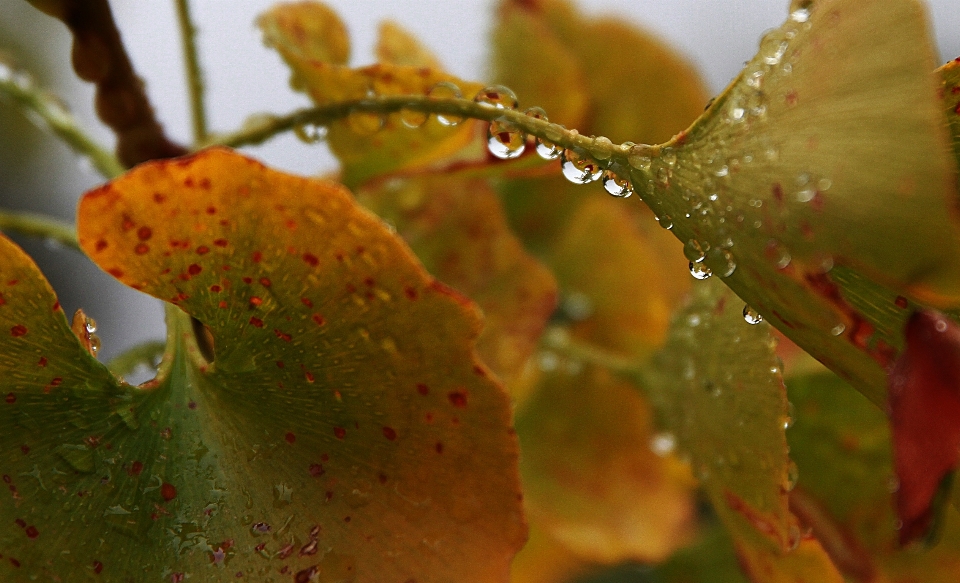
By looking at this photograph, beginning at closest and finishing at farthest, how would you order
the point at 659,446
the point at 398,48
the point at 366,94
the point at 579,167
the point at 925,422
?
the point at 925,422, the point at 579,167, the point at 366,94, the point at 398,48, the point at 659,446

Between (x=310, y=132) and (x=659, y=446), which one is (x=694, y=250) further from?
(x=659, y=446)

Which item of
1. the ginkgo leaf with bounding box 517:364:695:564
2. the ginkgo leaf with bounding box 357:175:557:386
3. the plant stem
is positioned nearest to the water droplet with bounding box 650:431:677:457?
the ginkgo leaf with bounding box 517:364:695:564

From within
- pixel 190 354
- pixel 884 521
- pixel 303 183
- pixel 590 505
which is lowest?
pixel 590 505

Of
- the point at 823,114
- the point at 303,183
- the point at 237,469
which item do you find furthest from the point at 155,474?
the point at 823,114

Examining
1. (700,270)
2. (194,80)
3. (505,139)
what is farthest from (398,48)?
(700,270)

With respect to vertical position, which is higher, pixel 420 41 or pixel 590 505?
pixel 420 41

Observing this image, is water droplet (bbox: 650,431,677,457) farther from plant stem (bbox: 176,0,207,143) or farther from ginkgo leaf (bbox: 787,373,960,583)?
plant stem (bbox: 176,0,207,143)

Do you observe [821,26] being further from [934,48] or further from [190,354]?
[190,354]
